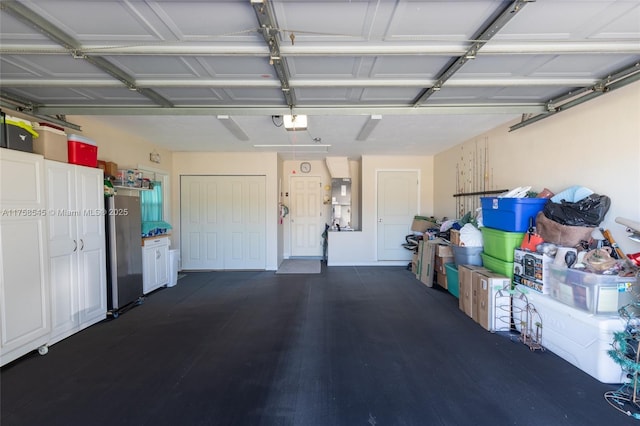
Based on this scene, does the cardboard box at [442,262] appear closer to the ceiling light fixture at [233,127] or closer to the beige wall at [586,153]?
the beige wall at [586,153]

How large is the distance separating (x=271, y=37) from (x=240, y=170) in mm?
4357

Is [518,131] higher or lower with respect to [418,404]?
higher

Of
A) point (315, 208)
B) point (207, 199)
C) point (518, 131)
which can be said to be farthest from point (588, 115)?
point (207, 199)

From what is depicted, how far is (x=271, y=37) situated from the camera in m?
1.78

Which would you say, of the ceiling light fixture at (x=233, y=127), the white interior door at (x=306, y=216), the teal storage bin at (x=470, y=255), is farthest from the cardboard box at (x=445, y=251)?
the ceiling light fixture at (x=233, y=127)

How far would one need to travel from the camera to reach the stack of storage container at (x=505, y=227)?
9.58 ft

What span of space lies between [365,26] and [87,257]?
12.5 ft

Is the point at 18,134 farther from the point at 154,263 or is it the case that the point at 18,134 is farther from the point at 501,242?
the point at 501,242

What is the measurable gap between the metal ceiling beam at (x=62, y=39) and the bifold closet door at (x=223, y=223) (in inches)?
130

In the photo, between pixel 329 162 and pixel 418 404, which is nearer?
pixel 418 404

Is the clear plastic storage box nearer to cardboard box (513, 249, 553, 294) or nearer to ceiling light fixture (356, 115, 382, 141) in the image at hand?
cardboard box (513, 249, 553, 294)

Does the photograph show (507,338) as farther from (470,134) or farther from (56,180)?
(56,180)

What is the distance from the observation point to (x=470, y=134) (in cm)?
438

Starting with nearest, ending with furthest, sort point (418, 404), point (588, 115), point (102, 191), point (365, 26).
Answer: point (365, 26), point (418, 404), point (588, 115), point (102, 191)
